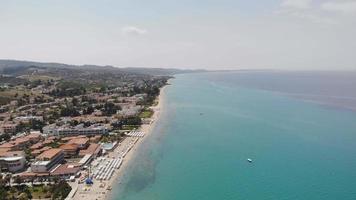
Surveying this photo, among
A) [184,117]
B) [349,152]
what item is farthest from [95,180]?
[184,117]

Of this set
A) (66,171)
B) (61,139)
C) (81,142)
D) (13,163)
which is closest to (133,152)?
(81,142)

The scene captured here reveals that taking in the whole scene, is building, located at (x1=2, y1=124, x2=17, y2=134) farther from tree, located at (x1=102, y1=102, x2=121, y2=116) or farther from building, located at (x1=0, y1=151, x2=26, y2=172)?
building, located at (x1=0, y1=151, x2=26, y2=172)

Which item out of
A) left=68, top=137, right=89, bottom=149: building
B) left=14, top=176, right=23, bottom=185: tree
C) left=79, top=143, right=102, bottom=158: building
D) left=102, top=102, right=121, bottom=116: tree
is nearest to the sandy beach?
left=79, top=143, right=102, bottom=158: building

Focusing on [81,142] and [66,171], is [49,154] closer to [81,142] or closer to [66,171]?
[66,171]

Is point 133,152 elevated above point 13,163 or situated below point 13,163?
below

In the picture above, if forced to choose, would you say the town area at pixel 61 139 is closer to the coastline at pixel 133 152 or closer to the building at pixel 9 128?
the building at pixel 9 128
